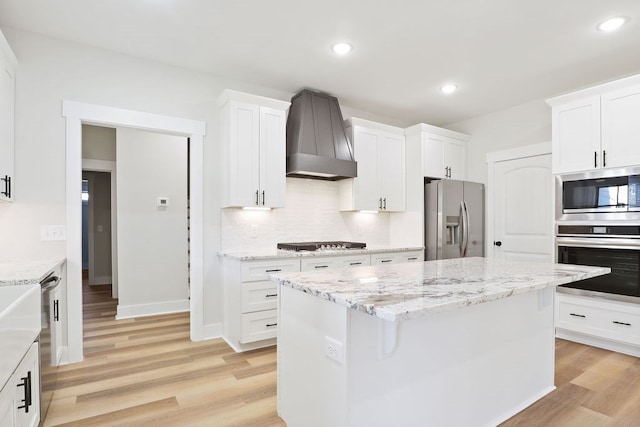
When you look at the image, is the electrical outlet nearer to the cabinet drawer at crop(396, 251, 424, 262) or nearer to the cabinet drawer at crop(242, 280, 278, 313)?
the cabinet drawer at crop(242, 280, 278, 313)

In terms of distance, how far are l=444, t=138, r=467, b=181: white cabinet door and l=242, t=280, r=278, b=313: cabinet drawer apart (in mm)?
2945

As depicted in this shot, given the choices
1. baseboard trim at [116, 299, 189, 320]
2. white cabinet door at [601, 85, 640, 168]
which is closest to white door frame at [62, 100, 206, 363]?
baseboard trim at [116, 299, 189, 320]

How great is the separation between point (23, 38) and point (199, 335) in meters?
2.93

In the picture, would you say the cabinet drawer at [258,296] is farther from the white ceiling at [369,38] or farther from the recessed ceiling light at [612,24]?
the recessed ceiling light at [612,24]

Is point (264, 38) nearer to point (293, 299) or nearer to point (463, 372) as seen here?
point (293, 299)

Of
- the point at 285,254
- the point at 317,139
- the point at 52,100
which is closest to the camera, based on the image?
the point at 52,100

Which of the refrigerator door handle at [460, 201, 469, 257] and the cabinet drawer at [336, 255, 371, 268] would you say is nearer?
the cabinet drawer at [336, 255, 371, 268]

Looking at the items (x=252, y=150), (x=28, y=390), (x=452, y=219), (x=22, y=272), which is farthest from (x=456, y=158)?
(x=28, y=390)

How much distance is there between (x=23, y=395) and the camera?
1605 millimetres

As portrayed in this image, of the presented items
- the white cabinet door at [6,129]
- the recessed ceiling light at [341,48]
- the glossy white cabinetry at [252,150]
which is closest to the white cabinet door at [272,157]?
the glossy white cabinetry at [252,150]

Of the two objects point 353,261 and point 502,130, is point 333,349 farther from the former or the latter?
point 502,130

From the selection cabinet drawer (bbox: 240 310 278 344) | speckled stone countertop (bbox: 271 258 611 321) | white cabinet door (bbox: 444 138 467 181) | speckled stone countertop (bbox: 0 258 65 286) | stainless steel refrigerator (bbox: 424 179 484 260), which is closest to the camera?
speckled stone countertop (bbox: 271 258 611 321)

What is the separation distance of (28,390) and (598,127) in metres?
4.58

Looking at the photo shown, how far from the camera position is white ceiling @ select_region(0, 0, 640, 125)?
2.53m
